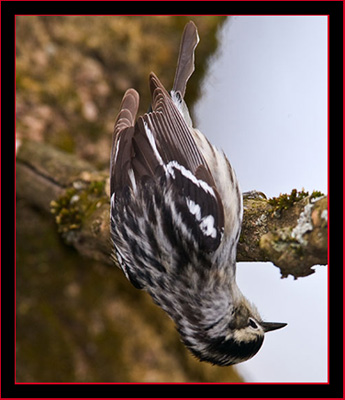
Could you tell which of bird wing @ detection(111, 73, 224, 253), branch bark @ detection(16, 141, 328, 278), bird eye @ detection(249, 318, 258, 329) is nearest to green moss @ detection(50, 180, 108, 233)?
branch bark @ detection(16, 141, 328, 278)

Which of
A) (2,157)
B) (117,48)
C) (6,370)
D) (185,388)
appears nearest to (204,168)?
(185,388)

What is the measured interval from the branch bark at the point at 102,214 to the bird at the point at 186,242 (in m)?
0.18

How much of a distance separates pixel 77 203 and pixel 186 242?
1310 mm

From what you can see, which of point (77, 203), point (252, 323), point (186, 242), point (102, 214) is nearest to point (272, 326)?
point (252, 323)

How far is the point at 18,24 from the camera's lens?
515 centimetres

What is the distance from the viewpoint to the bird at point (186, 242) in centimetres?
305

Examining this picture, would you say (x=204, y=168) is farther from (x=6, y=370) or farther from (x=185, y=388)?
(x=6, y=370)

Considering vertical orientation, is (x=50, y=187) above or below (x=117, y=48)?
below

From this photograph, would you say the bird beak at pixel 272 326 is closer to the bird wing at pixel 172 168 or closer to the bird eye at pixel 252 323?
the bird eye at pixel 252 323

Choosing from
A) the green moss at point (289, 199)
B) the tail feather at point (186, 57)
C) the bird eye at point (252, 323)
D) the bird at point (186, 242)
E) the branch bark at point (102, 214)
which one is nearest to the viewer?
the branch bark at point (102, 214)

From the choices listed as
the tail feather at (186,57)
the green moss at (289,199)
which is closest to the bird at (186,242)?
the green moss at (289,199)

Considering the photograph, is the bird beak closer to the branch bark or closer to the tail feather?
the branch bark

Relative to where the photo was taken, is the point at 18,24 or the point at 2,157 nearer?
the point at 2,157

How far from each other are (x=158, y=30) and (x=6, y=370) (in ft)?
12.9
